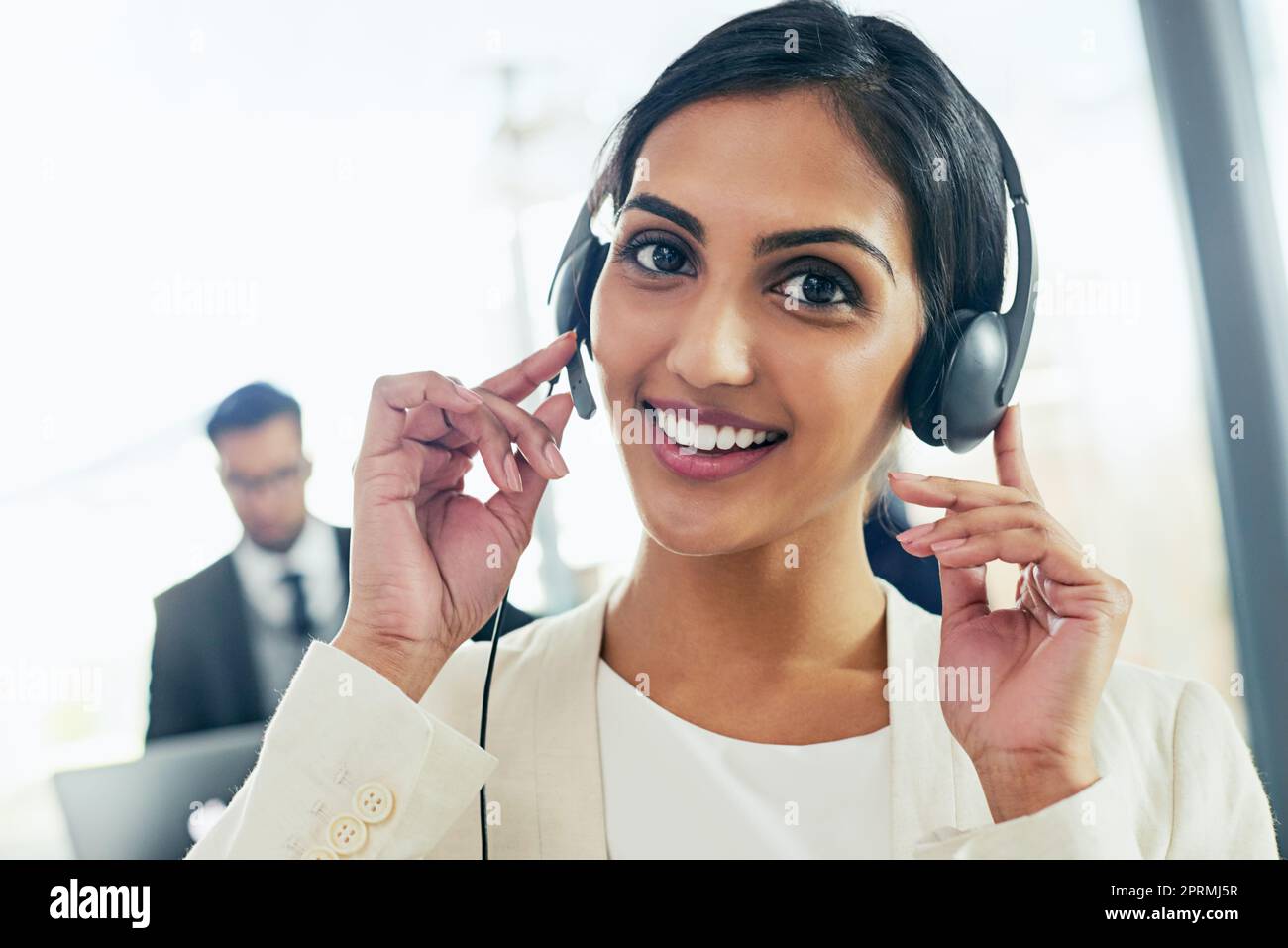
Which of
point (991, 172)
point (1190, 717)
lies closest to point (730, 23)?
point (991, 172)

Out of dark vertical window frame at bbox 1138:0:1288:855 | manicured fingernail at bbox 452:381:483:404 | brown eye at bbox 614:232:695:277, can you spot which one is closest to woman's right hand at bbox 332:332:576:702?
manicured fingernail at bbox 452:381:483:404

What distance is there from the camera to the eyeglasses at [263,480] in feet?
4.09

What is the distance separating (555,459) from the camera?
3.61ft

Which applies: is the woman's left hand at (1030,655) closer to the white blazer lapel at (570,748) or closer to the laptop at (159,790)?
the white blazer lapel at (570,748)

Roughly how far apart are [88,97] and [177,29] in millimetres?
132

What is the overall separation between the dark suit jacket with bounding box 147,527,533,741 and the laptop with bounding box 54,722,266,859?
0.02m

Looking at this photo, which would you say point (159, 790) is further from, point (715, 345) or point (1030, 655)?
point (1030, 655)

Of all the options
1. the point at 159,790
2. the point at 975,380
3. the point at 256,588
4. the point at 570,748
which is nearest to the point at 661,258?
the point at 975,380

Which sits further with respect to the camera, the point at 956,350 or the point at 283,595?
the point at 283,595

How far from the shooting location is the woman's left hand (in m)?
1.00

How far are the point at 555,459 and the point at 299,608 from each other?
38 cm

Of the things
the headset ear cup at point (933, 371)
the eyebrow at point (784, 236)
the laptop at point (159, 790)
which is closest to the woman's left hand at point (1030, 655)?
the headset ear cup at point (933, 371)

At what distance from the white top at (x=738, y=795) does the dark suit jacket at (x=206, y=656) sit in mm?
226
